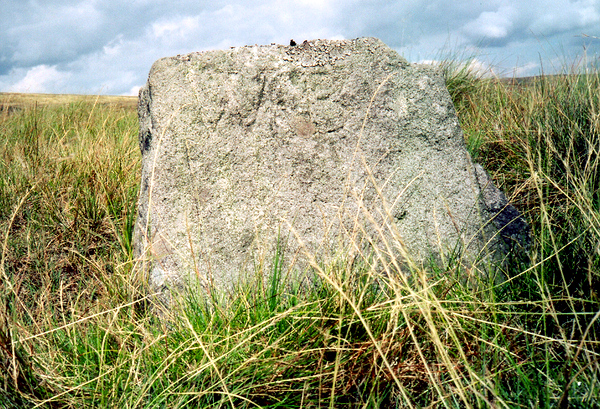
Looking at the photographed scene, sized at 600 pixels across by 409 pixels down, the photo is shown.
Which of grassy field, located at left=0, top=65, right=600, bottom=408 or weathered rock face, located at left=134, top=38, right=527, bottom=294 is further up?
weathered rock face, located at left=134, top=38, right=527, bottom=294

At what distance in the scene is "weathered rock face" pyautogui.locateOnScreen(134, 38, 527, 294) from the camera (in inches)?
66.5

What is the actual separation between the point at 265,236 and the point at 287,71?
0.70 m

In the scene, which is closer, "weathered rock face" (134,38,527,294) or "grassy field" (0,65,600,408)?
"grassy field" (0,65,600,408)

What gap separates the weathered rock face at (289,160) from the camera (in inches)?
66.5

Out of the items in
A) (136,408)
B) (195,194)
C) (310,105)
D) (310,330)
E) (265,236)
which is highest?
(310,105)

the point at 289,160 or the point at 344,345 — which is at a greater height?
the point at 289,160

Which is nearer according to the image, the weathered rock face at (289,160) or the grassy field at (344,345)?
the grassy field at (344,345)

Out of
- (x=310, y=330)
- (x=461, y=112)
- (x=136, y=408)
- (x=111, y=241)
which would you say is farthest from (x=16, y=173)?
(x=461, y=112)

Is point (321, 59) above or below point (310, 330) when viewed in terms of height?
above

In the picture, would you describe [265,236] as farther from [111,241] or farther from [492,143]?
[492,143]

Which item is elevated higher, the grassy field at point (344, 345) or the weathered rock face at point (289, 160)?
the weathered rock face at point (289, 160)

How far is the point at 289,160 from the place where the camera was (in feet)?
5.63

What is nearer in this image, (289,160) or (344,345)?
(344,345)

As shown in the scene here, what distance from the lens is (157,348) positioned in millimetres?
1302
